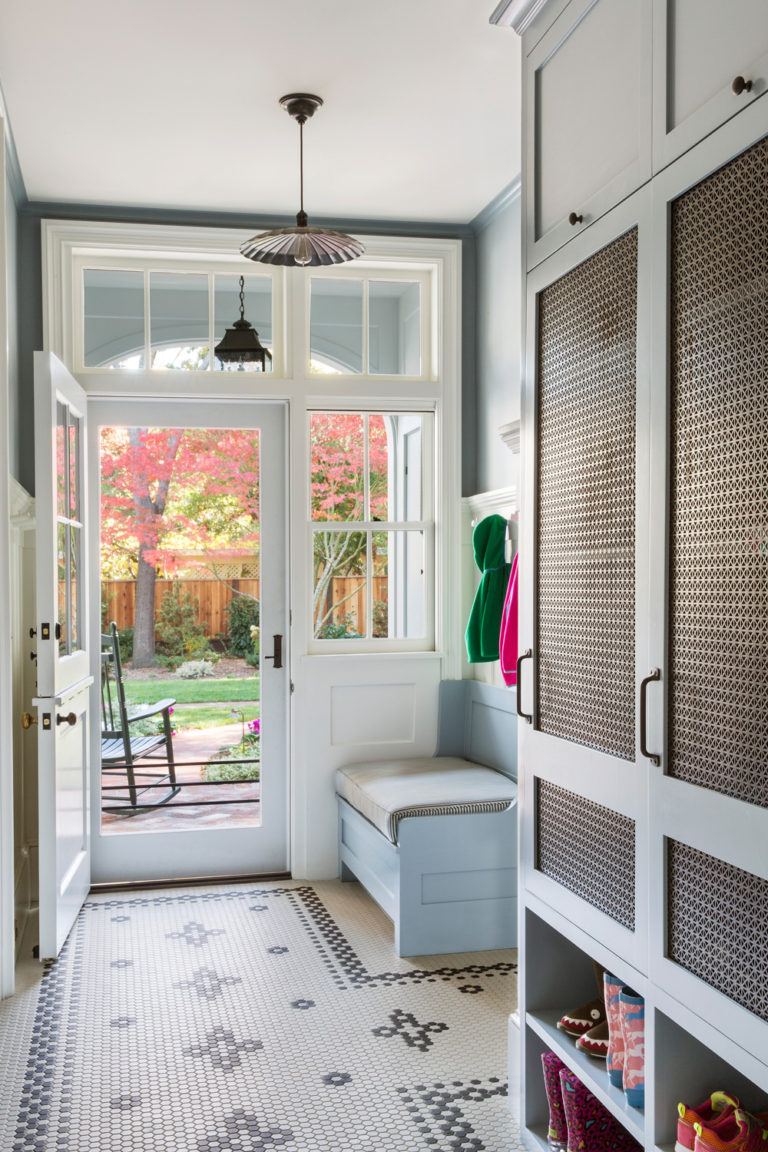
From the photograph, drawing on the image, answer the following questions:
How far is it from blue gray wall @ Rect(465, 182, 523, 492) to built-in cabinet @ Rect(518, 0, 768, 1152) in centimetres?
170

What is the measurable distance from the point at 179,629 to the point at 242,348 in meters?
1.25

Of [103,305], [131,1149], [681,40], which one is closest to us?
[681,40]

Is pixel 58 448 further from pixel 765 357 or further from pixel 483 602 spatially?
pixel 765 357

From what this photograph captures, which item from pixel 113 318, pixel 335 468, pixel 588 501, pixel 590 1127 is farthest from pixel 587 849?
pixel 113 318

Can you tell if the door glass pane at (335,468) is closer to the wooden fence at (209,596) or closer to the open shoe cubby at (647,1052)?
the wooden fence at (209,596)

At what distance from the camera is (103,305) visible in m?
4.41

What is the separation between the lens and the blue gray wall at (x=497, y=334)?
13.5 ft

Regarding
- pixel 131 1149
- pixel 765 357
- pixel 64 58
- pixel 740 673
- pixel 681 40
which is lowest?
pixel 131 1149

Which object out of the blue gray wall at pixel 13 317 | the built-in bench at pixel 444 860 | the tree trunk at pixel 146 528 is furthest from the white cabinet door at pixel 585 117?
the tree trunk at pixel 146 528

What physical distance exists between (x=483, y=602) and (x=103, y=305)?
207 cm

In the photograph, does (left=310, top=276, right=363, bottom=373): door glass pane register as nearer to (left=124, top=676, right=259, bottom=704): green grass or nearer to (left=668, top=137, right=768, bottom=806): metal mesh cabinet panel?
(left=124, top=676, right=259, bottom=704): green grass

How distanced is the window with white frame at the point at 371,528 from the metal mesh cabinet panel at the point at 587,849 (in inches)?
88.4

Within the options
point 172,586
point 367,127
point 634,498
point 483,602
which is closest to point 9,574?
point 172,586

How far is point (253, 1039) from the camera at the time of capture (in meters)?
2.94
